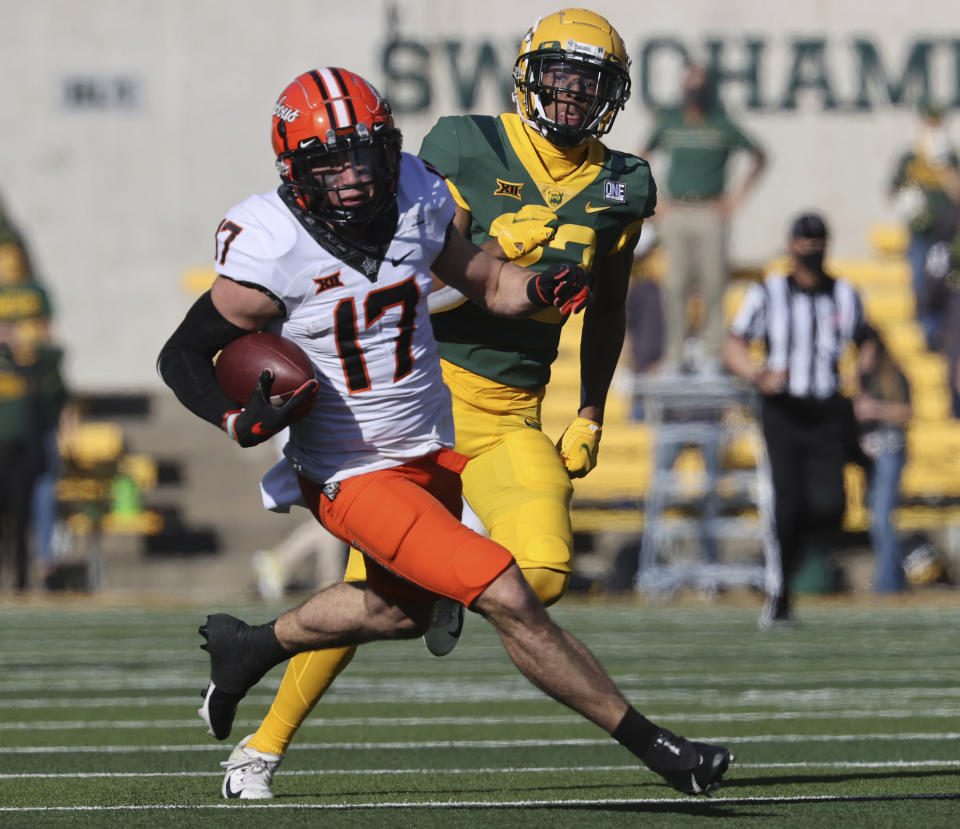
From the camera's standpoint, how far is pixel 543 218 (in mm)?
4711

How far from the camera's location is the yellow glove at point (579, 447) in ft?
15.3

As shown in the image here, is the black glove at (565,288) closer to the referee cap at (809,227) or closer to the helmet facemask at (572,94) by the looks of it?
the helmet facemask at (572,94)

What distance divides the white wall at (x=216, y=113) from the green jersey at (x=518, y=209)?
10436 mm

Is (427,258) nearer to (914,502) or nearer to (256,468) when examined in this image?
(914,502)

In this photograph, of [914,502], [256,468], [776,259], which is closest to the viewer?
[914,502]

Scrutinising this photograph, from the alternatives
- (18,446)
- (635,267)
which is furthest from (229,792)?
(635,267)

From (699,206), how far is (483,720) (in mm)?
6263

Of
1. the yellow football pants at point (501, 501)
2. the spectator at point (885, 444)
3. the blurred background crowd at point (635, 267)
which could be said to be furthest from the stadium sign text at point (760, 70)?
the yellow football pants at point (501, 501)

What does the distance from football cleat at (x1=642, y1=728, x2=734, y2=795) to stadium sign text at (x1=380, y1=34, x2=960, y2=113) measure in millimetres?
11624

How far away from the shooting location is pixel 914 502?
37.5 feet

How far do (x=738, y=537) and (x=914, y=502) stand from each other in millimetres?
1030

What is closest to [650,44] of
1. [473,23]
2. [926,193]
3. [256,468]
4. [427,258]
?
[473,23]

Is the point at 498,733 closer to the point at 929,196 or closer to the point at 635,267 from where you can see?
the point at 635,267

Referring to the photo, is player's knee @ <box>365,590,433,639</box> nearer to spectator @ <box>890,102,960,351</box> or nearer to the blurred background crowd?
the blurred background crowd
